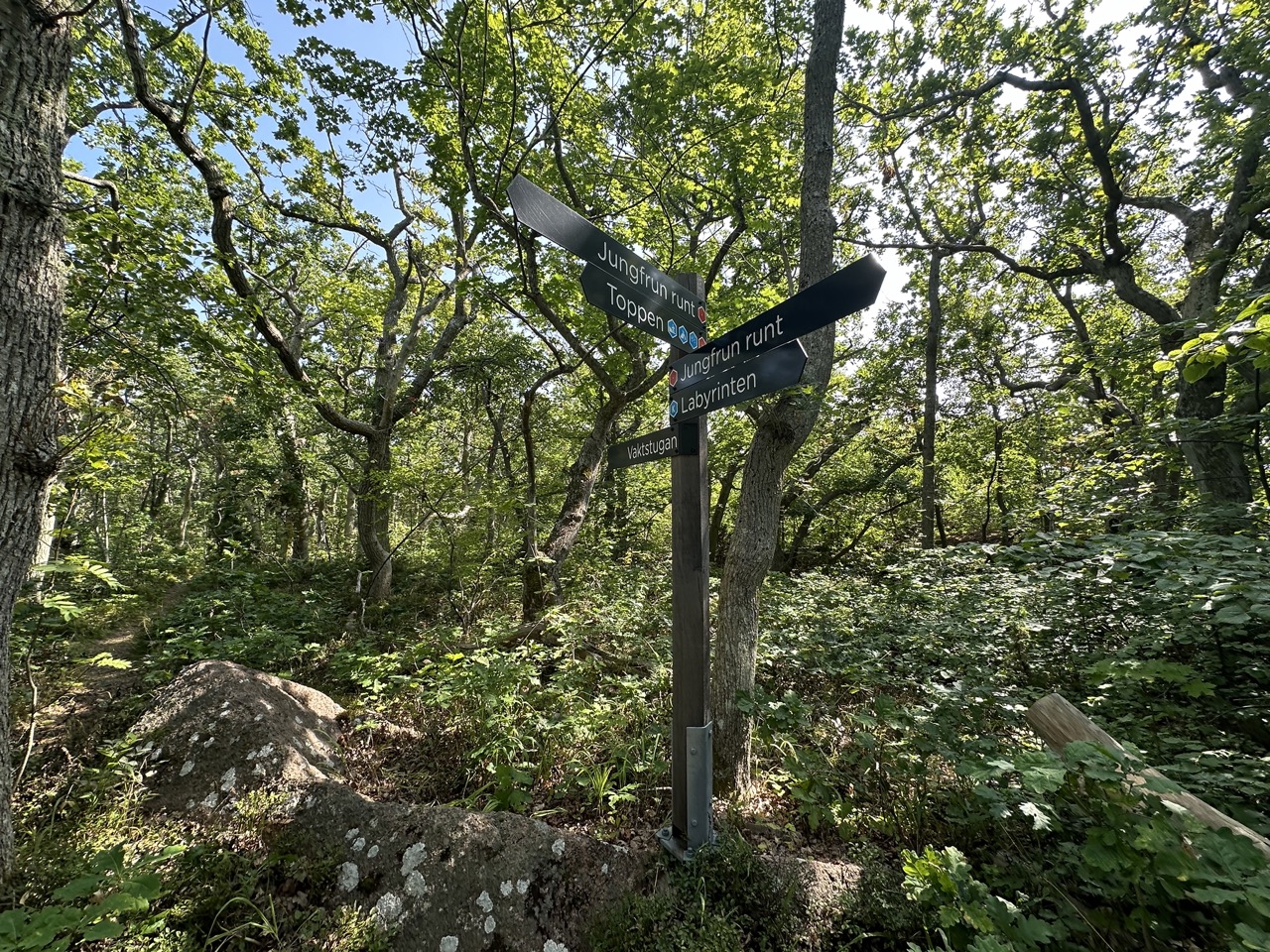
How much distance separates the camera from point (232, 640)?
18.3 ft

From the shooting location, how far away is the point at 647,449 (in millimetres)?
2615

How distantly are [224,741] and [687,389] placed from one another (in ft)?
13.4

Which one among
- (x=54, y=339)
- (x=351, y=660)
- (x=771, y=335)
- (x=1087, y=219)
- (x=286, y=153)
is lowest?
(x=351, y=660)

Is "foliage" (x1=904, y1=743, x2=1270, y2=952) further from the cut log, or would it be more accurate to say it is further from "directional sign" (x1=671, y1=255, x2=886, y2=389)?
"directional sign" (x1=671, y1=255, x2=886, y2=389)

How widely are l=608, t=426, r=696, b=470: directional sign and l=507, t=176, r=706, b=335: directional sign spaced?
603mm

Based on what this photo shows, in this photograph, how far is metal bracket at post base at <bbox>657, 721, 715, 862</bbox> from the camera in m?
2.29

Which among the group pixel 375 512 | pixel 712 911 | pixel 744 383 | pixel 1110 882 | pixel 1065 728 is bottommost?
pixel 712 911

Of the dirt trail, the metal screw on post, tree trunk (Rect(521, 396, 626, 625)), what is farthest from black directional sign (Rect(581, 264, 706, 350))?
the dirt trail

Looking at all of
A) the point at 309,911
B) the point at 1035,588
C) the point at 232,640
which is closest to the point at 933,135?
the point at 1035,588

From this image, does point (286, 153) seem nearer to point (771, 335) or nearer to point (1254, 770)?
point (771, 335)

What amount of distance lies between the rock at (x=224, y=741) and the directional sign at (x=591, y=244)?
3804 mm

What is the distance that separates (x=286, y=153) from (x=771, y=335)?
29.3 ft

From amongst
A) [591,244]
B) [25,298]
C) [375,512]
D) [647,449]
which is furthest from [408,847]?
[375,512]

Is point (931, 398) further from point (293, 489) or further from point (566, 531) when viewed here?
point (293, 489)
